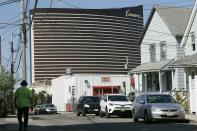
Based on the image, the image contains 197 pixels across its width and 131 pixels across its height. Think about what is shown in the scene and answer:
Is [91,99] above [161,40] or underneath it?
underneath

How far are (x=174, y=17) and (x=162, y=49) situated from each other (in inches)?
105

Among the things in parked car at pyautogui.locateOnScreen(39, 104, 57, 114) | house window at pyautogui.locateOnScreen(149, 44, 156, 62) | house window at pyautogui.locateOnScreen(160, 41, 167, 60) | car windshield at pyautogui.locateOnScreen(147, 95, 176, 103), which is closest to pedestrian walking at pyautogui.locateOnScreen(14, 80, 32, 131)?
car windshield at pyautogui.locateOnScreen(147, 95, 176, 103)

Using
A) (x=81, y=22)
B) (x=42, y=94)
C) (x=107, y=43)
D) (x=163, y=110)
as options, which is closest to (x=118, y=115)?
Answer: (x=163, y=110)

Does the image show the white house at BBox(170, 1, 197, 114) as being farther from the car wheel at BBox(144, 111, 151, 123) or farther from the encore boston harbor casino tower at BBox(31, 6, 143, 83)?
the car wheel at BBox(144, 111, 151, 123)

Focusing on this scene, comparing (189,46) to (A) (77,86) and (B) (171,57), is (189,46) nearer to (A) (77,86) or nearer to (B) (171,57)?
(B) (171,57)

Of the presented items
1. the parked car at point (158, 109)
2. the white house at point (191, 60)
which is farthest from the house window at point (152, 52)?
the parked car at point (158, 109)

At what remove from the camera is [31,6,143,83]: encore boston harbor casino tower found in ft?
149

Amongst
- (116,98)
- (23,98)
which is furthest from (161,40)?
(23,98)

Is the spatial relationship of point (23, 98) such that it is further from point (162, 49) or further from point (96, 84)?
point (96, 84)

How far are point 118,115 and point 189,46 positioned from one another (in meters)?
7.55

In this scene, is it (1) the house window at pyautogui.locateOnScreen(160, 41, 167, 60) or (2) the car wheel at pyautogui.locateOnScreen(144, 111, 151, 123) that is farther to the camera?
(1) the house window at pyautogui.locateOnScreen(160, 41, 167, 60)

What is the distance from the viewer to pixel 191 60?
36.2m

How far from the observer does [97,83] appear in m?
59.3

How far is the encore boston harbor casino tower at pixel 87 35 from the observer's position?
45.3 metres
